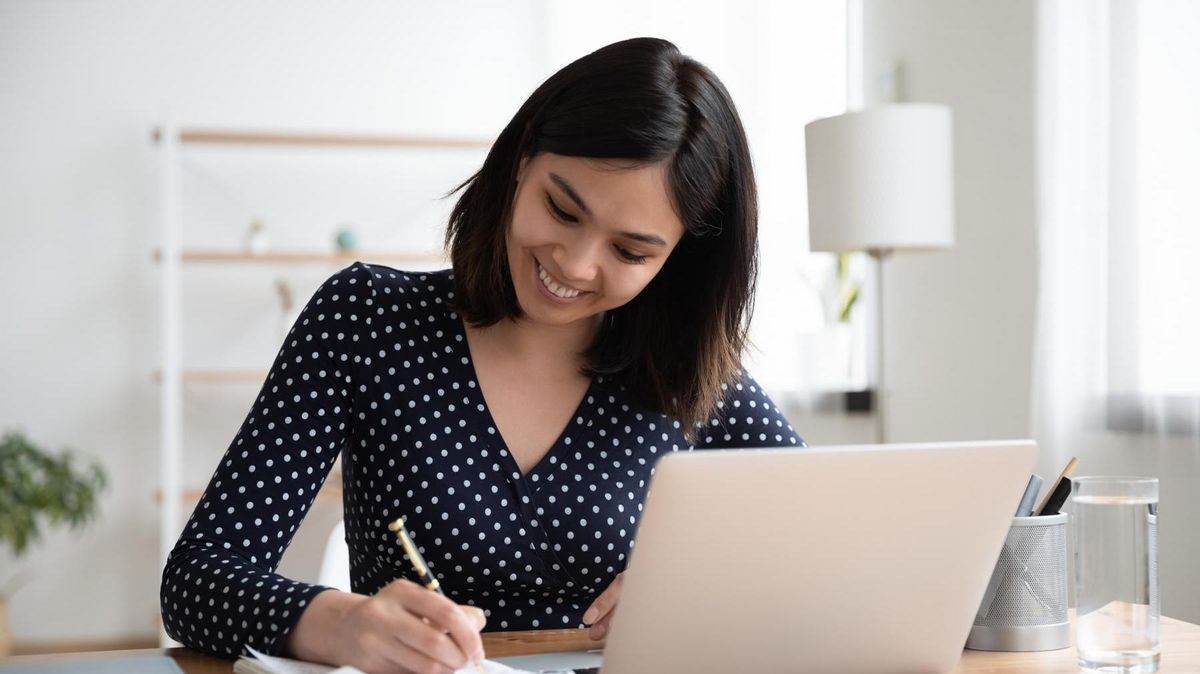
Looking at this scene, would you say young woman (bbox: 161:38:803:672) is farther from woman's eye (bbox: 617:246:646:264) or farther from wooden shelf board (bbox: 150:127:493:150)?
wooden shelf board (bbox: 150:127:493:150)

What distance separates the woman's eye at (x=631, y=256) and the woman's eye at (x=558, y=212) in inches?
2.6

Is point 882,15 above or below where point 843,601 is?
above

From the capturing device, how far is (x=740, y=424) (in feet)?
4.91

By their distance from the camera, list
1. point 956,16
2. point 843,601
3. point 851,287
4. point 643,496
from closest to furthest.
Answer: point 843,601
point 643,496
point 956,16
point 851,287

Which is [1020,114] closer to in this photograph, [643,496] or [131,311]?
[643,496]

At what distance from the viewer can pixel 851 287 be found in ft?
12.2

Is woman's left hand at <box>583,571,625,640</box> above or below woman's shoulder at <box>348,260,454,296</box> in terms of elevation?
below

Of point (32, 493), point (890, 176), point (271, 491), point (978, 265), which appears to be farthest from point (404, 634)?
point (32, 493)

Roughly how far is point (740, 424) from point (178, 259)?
9.02 ft

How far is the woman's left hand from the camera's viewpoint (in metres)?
1.10

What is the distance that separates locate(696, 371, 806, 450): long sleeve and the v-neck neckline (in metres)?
0.16

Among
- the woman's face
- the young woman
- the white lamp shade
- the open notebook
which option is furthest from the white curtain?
the open notebook

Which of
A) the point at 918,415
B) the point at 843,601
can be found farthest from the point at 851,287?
the point at 843,601

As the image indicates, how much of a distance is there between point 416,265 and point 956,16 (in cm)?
190
